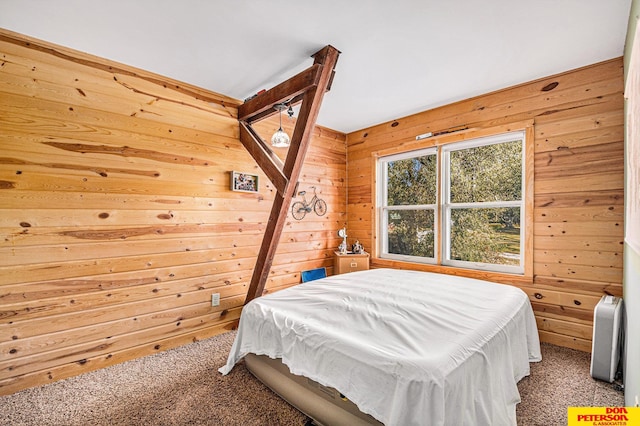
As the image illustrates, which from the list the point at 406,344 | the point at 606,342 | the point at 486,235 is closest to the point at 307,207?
the point at 486,235

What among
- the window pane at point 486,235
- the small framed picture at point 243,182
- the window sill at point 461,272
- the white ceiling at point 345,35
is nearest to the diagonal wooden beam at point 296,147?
the white ceiling at point 345,35

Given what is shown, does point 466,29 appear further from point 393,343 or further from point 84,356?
point 84,356

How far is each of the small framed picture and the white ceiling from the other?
3.00ft

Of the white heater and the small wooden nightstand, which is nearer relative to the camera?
the white heater

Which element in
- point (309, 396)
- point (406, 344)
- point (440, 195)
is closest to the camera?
point (406, 344)

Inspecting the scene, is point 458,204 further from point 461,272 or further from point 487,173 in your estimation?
point 461,272

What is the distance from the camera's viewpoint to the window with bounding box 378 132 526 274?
3.05 meters

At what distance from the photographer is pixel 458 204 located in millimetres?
3412

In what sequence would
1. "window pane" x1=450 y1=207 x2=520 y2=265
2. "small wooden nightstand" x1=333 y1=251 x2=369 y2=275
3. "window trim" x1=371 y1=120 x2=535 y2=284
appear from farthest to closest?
1. "small wooden nightstand" x1=333 y1=251 x2=369 y2=275
2. "window pane" x1=450 y1=207 x2=520 y2=265
3. "window trim" x1=371 y1=120 x2=535 y2=284

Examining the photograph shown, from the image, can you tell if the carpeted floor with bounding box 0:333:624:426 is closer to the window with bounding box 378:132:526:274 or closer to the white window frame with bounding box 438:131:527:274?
the white window frame with bounding box 438:131:527:274

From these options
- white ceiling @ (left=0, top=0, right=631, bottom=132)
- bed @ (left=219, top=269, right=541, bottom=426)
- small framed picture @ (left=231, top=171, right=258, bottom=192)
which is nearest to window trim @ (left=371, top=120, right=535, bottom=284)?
white ceiling @ (left=0, top=0, right=631, bottom=132)

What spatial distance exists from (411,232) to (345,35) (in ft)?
8.55

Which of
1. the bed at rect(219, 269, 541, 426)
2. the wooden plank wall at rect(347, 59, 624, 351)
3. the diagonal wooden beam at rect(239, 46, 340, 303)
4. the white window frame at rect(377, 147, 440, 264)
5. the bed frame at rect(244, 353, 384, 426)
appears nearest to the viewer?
the bed at rect(219, 269, 541, 426)

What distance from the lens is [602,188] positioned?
2447 millimetres
